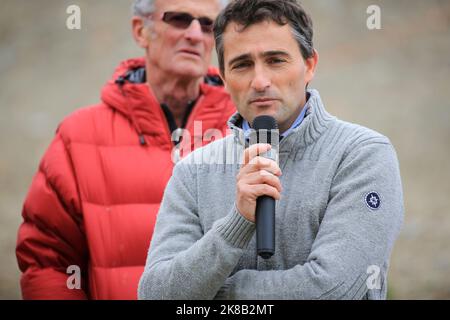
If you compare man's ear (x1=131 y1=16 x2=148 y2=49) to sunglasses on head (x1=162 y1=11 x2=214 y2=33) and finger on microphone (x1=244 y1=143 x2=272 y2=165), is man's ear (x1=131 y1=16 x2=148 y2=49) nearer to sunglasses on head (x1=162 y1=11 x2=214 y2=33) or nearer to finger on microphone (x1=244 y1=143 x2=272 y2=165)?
sunglasses on head (x1=162 y1=11 x2=214 y2=33)

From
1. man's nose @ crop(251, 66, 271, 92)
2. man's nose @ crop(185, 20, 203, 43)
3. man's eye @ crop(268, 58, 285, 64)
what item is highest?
man's nose @ crop(185, 20, 203, 43)

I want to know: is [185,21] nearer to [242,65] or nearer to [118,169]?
[118,169]

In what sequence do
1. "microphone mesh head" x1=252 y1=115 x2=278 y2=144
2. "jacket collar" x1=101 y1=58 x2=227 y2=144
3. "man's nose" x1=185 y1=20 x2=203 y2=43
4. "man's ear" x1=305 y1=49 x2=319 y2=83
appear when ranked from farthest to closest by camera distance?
"man's nose" x1=185 y1=20 x2=203 y2=43 < "jacket collar" x1=101 y1=58 x2=227 y2=144 < "man's ear" x1=305 y1=49 x2=319 y2=83 < "microphone mesh head" x1=252 y1=115 x2=278 y2=144

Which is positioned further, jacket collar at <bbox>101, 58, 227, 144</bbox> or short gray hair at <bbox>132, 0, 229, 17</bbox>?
short gray hair at <bbox>132, 0, 229, 17</bbox>

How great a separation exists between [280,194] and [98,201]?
1.38 m

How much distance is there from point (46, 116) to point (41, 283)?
5047mm

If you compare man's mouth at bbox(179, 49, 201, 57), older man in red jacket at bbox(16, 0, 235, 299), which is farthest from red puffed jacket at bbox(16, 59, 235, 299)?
man's mouth at bbox(179, 49, 201, 57)

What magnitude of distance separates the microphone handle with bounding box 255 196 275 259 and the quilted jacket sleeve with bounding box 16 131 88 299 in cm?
158

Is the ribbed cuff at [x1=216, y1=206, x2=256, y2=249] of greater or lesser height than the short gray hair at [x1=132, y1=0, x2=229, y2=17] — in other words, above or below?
below

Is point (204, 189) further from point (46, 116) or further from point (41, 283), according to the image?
point (46, 116)

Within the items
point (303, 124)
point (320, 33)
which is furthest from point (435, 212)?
point (303, 124)

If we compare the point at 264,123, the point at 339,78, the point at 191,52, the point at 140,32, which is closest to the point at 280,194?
the point at 264,123

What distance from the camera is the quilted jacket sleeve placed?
329 centimetres
